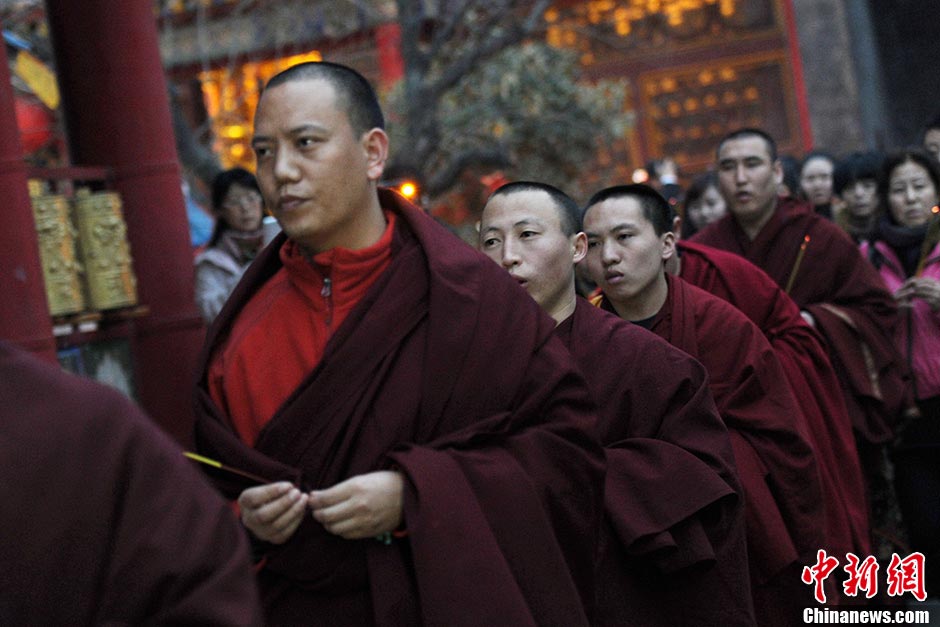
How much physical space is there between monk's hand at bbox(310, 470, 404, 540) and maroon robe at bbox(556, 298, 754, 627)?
1058mm

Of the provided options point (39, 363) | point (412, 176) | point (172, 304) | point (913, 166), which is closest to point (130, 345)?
point (172, 304)

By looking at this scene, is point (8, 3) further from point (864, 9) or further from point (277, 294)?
point (864, 9)

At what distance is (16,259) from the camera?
5031 mm

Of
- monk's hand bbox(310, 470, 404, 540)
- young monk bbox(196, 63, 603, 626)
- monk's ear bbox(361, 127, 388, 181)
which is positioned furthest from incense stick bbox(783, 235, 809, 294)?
monk's hand bbox(310, 470, 404, 540)

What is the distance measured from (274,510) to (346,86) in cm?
80

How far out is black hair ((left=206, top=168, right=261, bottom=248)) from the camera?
20.0 feet

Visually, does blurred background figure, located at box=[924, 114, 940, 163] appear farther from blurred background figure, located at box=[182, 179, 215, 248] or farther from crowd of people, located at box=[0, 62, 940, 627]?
blurred background figure, located at box=[182, 179, 215, 248]

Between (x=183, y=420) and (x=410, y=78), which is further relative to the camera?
(x=410, y=78)

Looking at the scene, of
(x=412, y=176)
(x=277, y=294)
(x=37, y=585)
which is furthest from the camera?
(x=412, y=176)

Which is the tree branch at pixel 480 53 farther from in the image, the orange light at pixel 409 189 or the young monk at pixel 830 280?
the young monk at pixel 830 280

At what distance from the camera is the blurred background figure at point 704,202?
7.39 meters

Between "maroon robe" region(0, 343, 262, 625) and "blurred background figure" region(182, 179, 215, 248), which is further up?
"blurred background figure" region(182, 179, 215, 248)

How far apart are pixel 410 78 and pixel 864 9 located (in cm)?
669

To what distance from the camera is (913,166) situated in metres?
6.46
